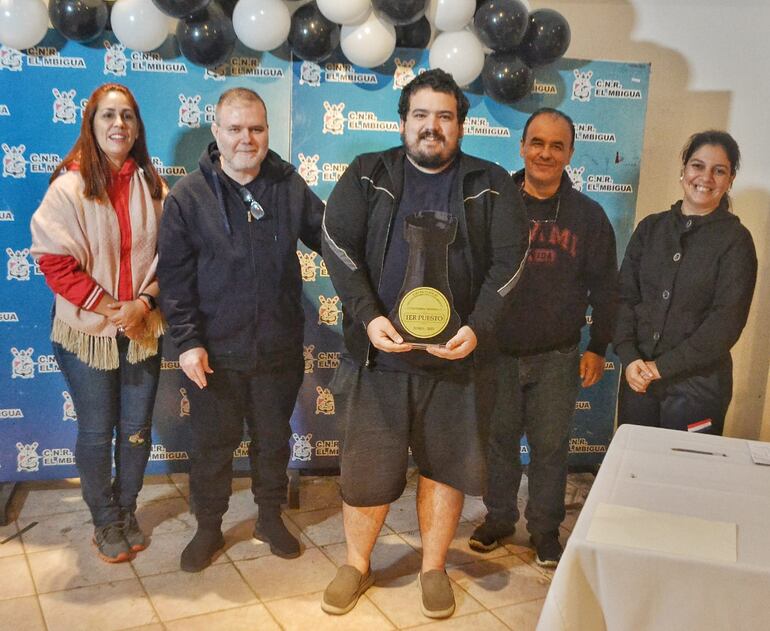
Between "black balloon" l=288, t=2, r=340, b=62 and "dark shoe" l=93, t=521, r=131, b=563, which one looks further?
"black balloon" l=288, t=2, r=340, b=62

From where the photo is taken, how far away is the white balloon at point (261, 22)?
8.72 ft

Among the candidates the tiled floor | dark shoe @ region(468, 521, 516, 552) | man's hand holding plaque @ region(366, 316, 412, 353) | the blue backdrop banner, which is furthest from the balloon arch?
the tiled floor

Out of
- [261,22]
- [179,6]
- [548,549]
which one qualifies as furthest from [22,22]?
[548,549]

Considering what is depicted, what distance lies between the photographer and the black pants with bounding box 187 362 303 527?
2449mm

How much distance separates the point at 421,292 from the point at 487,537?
1105 millimetres

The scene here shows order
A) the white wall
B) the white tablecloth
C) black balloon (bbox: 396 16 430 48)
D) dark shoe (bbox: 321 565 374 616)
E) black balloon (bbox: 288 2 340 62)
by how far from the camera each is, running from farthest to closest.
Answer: the white wall
black balloon (bbox: 396 16 430 48)
black balloon (bbox: 288 2 340 62)
dark shoe (bbox: 321 565 374 616)
the white tablecloth

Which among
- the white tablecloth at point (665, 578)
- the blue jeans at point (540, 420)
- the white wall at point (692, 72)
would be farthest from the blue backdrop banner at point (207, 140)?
the white tablecloth at point (665, 578)

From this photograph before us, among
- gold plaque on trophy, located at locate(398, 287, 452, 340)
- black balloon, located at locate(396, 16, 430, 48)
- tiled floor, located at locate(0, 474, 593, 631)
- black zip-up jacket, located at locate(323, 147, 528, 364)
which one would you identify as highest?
black balloon, located at locate(396, 16, 430, 48)

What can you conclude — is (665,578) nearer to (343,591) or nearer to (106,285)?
(343,591)

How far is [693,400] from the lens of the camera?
2479 mm

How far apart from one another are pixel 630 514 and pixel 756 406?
2.64 meters

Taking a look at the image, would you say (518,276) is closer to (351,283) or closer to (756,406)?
(351,283)

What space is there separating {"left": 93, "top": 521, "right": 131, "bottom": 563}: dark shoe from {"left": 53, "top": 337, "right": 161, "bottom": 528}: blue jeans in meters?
0.03

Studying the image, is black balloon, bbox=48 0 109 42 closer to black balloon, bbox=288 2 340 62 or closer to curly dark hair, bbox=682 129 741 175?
black balloon, bbox=288 2 340 62
